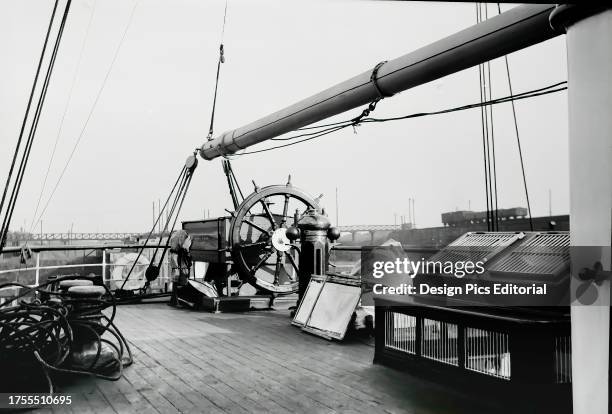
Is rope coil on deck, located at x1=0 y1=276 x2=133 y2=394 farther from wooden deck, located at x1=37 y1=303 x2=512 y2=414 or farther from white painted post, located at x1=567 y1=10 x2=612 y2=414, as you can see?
white painted post, located at x1=567 y1=10 x2=612 y2=414

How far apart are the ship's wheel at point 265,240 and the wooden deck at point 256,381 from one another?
7.02 ft

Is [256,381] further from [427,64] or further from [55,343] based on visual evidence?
[427,64]

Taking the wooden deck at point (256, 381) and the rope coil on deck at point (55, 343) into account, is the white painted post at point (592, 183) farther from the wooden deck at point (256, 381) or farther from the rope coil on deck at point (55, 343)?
the rope coil on deck at point (55, 343)

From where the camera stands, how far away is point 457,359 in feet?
9.81

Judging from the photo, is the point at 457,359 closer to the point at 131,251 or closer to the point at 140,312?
the point at 140,312

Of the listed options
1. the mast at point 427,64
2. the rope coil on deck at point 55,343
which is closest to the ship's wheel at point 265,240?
the mast at point 427,64

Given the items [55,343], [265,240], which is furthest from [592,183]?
[265,240]

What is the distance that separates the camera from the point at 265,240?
724 centimetres

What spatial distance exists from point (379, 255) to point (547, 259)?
239 centimetres

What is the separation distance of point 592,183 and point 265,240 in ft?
18.2

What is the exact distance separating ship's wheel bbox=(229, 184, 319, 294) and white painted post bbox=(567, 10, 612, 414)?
198 inches

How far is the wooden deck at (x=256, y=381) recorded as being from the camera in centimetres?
275

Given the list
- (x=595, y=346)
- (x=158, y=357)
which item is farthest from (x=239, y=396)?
(x=595, y=346)

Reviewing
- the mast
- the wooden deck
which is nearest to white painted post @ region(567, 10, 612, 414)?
the wooden deck
